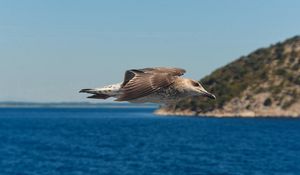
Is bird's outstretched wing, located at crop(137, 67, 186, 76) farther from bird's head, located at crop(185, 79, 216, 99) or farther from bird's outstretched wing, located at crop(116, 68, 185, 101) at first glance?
bird's head, located at crop(185, 79, 216, 99)

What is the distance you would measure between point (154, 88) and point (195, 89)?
917 millimetres

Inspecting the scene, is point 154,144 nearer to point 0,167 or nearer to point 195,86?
Result: point 0,167

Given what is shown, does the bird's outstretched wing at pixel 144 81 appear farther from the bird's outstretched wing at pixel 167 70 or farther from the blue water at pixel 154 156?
the blue water at pixel 154 156

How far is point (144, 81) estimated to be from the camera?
9.51 meters

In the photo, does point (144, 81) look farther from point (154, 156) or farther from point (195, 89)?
point (154, 156)

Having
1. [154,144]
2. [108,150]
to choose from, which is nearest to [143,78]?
[108,150]

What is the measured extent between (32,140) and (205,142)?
46.0 meters

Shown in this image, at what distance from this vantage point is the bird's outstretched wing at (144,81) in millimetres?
9049

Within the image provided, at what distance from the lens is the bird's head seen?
9570mm

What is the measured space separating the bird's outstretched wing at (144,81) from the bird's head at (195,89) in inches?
10.8

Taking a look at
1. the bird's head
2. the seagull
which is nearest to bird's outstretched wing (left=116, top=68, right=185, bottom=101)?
the seagull

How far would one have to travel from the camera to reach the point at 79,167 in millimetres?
99250

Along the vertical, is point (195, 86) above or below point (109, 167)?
above

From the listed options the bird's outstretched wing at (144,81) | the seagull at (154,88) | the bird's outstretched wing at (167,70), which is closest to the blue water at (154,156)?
the bird's outstretched wing at (167,70)
